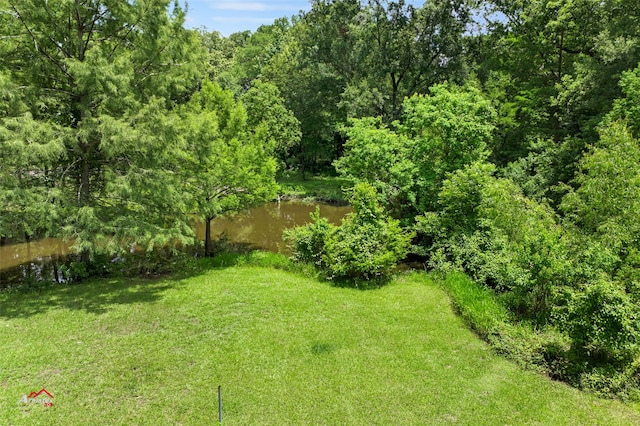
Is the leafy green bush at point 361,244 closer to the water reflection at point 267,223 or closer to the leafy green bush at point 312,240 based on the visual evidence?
the leafy green bush at point 312,240

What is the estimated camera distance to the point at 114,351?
7715 mm

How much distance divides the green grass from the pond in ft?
3.86

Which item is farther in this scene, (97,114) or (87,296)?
(97,114)

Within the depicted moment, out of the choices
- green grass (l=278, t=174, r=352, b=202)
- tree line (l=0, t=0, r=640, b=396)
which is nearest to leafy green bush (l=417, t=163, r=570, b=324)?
tree line (l=0, t=0, r=640, b=396)

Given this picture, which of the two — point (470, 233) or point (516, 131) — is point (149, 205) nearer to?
point (470, 233)

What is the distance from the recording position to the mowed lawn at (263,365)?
6.16 m

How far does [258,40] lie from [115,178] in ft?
180

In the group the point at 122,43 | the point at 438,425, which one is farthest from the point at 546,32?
the point at 438,425
